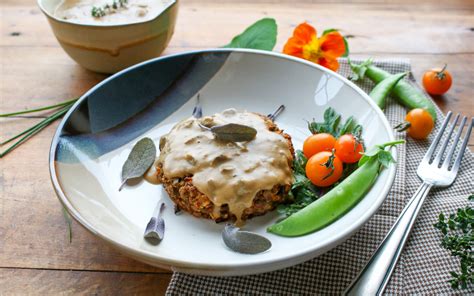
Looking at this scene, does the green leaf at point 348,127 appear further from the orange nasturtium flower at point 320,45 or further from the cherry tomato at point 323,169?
the orange nasturtium flower at point 320,45

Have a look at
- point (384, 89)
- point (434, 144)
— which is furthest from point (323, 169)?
point (384, 89)

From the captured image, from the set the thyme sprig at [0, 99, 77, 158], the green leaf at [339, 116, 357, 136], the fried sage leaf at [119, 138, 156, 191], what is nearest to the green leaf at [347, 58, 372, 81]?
the green leaf at [339, 116, 357, 136]

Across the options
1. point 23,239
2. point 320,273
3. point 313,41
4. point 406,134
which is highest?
point 313,41

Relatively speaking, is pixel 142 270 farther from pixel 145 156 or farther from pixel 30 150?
pixel 30 150

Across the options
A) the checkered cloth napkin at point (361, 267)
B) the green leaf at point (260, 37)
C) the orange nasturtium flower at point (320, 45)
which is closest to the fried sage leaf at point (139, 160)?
the checkered cloth napkin at point (361, 267)

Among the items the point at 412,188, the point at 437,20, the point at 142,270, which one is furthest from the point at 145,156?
the point at 437,20

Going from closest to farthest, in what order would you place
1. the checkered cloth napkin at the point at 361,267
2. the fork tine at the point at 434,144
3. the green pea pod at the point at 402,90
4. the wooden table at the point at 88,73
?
the checkered cloth napkin at the point at 361,267 → the wooden table at the point at 88,73 → the fork tine at the point at 434,144 → the green pea pod at the point at 402,90
